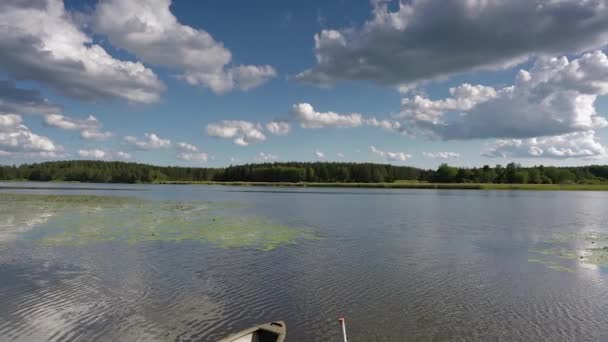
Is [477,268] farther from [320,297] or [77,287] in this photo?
[77,287]

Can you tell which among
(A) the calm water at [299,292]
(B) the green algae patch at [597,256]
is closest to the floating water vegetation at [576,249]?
(B) the green algae patch at [597,256]

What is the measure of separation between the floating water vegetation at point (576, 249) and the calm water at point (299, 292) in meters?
1.09

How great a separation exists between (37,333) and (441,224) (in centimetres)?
3702

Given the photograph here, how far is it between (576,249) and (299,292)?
22807 mm

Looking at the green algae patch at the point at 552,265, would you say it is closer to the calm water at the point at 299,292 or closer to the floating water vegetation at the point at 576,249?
the floating water vegetation at the point at 576,249

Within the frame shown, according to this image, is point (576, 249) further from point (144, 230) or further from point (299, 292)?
point (144, 230)

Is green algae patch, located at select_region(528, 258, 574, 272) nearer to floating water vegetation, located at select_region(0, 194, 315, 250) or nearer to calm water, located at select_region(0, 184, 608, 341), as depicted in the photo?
calm water, located at select_region(0, 184, 608, 341)

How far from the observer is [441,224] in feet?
136

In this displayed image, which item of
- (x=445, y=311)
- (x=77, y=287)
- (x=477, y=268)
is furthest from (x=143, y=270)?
(x=477, y=268)

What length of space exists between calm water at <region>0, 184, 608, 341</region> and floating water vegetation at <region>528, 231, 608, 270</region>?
3.58 ft

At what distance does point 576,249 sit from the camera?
92.6 feet

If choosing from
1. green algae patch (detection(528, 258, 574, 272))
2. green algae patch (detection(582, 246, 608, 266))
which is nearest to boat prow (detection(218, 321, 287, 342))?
green algae patch (detection(528, 258, 574, 272))

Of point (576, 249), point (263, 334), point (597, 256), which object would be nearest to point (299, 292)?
point (263, 334)

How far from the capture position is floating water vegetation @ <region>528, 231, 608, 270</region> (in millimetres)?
24250
